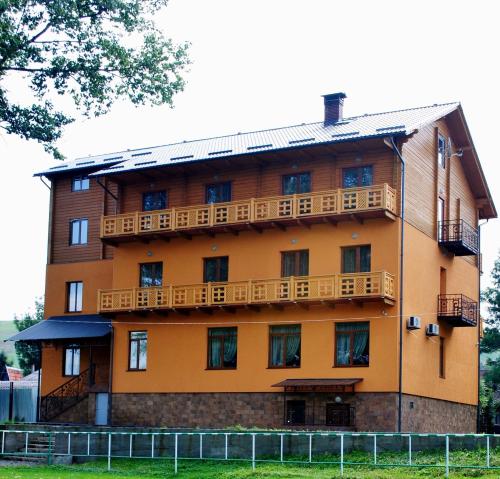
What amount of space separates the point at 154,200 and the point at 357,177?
9.60m

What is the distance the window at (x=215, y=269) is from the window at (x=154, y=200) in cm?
349

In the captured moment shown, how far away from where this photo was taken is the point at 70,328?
45250 mm

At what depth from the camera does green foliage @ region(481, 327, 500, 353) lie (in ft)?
200

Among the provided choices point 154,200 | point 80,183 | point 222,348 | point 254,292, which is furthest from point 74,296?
point 254,292

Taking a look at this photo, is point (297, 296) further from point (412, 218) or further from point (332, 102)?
point (332, 102)

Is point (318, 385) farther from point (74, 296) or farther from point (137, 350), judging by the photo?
point (74, 296)

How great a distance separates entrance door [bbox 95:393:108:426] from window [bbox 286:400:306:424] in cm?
875

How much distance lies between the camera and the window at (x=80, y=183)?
47844 mm

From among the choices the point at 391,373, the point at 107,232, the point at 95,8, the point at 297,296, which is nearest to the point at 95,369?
the point at 107,232

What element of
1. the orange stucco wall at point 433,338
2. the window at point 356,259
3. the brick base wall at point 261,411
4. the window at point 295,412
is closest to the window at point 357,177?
the orange stucco wall at point 433,338

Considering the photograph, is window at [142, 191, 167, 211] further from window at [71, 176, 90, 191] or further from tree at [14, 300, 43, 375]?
tree at [14, 300, 43, 375]

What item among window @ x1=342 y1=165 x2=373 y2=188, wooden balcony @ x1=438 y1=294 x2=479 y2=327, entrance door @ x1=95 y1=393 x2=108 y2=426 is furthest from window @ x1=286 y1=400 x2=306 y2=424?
entrance door @ x1=95 y1=393 x2=108 y2=426

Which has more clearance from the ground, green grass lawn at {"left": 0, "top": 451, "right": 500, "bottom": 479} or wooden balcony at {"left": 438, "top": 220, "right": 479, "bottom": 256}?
wooden balcony at {"left": 438, "top": 220, "right": 479, "bottom": 256}

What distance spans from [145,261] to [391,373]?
12060 mm
